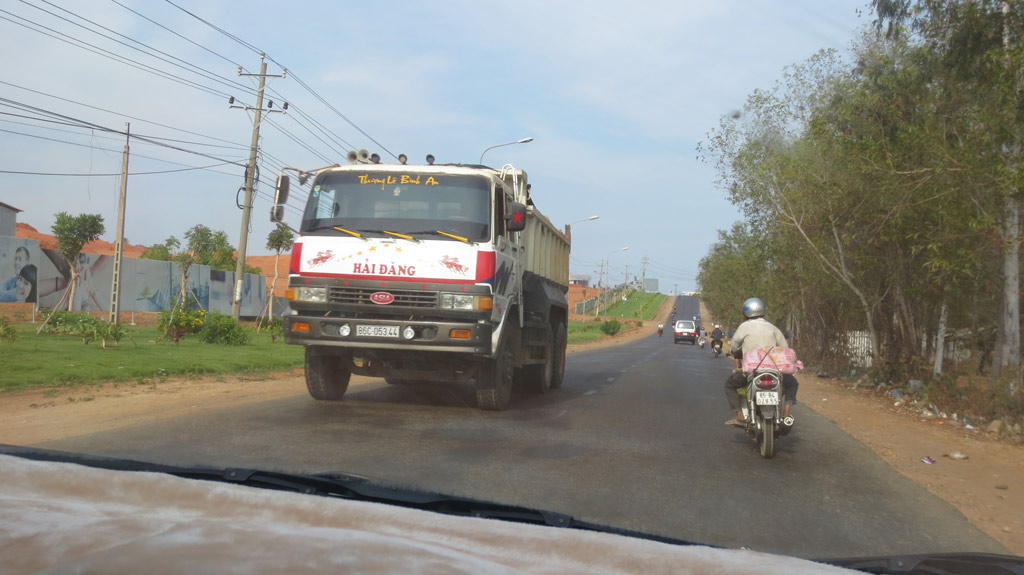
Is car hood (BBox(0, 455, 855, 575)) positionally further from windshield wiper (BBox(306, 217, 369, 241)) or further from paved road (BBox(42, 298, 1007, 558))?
windshield wiper (BBox(306, 217, 369, 241))

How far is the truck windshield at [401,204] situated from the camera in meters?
9.27

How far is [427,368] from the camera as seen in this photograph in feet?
31.1

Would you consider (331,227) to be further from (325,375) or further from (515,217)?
(515,217)

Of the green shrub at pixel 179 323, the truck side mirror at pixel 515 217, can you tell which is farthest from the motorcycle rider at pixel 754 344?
the green shrub at pixel 179 323

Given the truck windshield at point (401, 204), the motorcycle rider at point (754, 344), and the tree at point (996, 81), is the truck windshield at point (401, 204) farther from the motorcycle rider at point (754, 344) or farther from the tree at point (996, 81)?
the tree at point (996, 81)

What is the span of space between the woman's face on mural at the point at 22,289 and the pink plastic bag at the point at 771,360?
2660cm

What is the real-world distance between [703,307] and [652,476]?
456 feet

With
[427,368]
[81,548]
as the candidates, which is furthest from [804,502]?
[81,548]

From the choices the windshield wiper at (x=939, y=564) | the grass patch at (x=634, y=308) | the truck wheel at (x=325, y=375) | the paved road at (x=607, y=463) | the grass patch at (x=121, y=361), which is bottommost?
the paved road at (x=607, y=463)

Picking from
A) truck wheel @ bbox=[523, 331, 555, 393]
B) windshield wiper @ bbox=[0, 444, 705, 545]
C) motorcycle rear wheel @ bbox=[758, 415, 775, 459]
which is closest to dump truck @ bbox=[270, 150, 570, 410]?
truck wheel @ bbox=[523, 331, 555, 393]

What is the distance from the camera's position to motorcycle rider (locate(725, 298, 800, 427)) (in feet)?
28.0

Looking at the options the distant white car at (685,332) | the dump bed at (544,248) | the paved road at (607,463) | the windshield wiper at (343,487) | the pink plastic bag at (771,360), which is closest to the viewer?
the windshield wiper at (343,487)

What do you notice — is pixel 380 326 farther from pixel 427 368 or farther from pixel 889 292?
pixel 889 292

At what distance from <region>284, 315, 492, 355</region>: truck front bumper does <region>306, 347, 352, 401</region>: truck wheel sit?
2.15 feet
